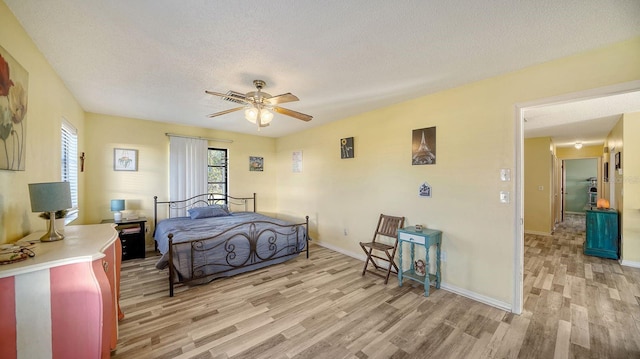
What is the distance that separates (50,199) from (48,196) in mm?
23

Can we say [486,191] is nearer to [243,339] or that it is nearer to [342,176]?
[342,176]

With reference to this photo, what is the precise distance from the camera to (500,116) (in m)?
2.60

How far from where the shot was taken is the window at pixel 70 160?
9.87ft

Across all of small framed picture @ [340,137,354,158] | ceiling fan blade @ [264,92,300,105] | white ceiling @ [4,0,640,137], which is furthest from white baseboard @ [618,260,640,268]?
ceiling fan blade @ [264,92,300,105]

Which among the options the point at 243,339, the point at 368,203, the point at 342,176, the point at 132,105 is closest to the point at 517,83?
the point at 368,203

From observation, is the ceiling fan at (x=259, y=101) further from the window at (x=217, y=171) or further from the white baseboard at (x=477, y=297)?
the window at (x=217, y=171)

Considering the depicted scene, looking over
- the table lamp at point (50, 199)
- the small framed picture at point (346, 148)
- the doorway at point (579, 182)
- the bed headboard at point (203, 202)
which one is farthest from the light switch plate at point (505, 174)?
the doorway at point (579, 182)

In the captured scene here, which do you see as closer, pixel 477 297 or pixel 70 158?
pixel 477 297

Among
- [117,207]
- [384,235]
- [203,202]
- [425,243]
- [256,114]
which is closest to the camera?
[256,114]

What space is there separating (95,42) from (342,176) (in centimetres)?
357

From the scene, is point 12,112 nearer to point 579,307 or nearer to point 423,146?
point 423,146

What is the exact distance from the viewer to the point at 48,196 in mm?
1610

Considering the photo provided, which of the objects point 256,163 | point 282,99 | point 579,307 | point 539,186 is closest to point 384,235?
point 579,307

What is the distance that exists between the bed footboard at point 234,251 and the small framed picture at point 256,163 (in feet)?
7.51
